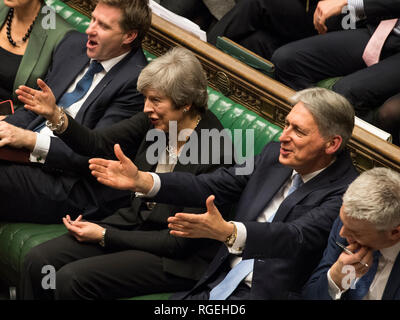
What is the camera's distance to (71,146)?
293 centimetres

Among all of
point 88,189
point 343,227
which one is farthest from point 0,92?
point 343,227

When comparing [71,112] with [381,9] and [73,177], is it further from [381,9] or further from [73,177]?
[381,9]

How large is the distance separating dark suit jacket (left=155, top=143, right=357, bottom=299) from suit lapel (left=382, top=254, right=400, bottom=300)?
0.25 metres

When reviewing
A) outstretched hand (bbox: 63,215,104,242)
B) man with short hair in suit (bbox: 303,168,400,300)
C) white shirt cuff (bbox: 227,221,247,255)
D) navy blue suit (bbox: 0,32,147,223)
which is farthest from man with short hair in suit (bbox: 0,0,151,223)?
man with short hair in suit (bbox: 303,168,400,300)

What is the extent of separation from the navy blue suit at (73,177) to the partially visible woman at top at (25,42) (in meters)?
0.44

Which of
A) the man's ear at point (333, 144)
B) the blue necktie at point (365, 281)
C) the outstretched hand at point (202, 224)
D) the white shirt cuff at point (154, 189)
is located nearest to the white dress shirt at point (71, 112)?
the white shirt cuff at point (154, 189)

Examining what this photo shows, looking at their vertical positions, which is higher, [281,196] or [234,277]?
[281,196]

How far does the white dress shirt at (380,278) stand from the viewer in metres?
2.31

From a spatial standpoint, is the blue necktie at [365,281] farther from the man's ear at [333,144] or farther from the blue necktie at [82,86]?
the blue necktie at [82,86]

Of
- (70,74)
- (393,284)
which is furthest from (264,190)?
(70,74)

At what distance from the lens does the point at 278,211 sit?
258 centimetres

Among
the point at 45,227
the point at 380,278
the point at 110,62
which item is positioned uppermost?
the point at 110,62

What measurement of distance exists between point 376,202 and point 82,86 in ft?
4.95

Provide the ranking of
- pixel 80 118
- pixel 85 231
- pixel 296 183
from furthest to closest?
1. pixel 80 118
2. pixel 85 231
3. pixel 296 183
